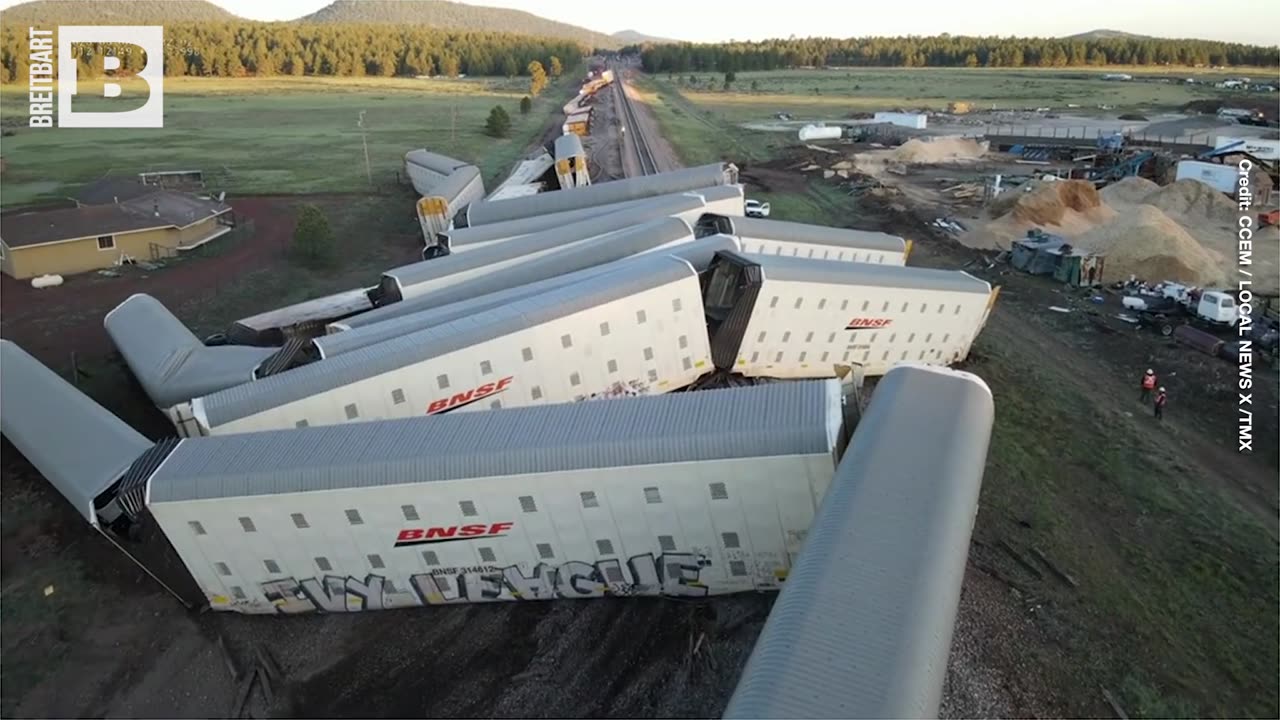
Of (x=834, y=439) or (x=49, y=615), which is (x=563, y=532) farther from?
(x=49, y=615)

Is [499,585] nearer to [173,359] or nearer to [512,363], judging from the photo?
[512,363]

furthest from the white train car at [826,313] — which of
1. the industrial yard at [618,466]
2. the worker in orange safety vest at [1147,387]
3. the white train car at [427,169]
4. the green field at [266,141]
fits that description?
the green field at [266,141]

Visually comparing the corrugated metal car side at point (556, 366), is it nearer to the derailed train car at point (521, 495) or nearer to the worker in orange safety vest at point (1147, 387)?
the derailed train car at point (521, 495)

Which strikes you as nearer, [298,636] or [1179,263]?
[298,636]

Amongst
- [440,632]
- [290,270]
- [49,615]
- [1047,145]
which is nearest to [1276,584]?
[440,632]

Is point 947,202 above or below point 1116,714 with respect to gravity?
above

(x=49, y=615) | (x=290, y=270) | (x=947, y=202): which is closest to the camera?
(x=49, y=615)
